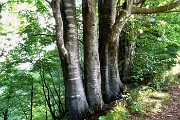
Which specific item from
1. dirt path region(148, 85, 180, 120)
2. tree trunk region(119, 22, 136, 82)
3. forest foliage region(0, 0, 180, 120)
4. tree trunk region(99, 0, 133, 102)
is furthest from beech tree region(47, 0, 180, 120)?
tree trunk region(119, 22, 136, 82)

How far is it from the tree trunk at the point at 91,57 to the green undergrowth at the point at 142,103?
0.67m

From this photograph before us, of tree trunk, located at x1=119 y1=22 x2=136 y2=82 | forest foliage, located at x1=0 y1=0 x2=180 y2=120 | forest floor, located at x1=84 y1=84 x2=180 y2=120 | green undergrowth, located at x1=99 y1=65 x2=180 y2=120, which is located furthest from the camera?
tree trunk, located at x1=119 y1=22 x2=136 y2=82

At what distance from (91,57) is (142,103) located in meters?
1.69

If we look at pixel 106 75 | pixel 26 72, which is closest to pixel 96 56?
pixel 106 75

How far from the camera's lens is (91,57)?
573cm

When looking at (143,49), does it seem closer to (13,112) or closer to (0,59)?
(0,59)

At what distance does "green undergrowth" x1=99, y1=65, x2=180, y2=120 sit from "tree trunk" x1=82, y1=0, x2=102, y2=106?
26.5 inches

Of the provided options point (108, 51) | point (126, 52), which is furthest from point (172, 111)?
point (126, 52)

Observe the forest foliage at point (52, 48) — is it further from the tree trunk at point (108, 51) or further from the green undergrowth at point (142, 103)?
the tree trunk at point (108, 51)

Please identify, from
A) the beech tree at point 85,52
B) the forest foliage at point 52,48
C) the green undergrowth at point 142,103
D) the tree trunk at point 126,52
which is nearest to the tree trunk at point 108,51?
the beech tree at point 85,52

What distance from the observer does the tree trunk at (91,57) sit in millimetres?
5668

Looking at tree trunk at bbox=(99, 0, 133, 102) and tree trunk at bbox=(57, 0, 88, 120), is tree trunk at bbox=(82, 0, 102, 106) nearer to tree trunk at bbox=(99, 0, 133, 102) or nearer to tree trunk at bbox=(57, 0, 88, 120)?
tree trunk at bbox=(57, 0, 88, 120)

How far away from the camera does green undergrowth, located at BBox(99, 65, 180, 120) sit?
16.4 feet

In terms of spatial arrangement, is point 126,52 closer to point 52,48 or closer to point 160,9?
point 160,9
